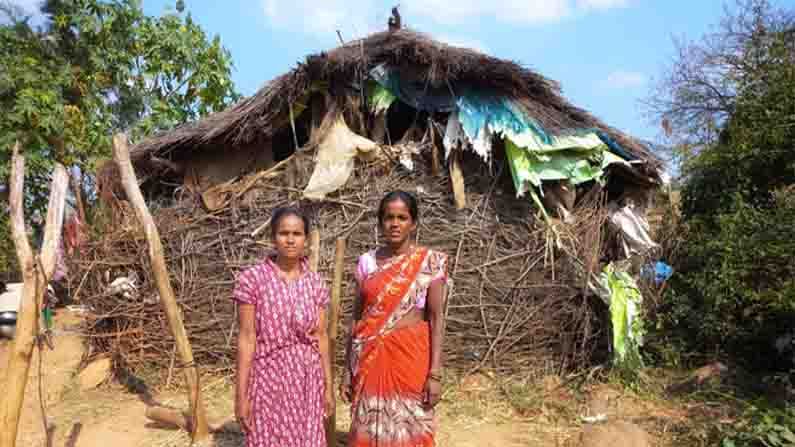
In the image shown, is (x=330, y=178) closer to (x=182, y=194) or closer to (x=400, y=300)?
(x=182, y=194)

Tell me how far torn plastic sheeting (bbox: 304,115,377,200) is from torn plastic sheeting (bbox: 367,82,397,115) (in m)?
0.33

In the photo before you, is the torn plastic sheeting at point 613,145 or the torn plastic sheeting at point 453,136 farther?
the torn plastic sheeting at point 613,145

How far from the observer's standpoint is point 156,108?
9367mm

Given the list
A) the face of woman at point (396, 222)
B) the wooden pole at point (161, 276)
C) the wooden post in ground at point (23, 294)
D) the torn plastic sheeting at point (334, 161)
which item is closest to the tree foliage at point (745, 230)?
the torn plastic sheeting at point (334, 161)

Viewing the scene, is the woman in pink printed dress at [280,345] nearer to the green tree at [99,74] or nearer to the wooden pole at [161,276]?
the wooden pole at [161,276]

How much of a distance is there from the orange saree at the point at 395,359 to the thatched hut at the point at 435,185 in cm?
270

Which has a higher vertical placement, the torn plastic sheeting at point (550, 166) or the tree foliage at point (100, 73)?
the tree foliage at point (100, 73)

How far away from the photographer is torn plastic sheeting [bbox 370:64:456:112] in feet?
17.0

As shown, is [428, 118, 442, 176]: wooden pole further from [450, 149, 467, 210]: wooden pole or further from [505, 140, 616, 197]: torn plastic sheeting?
[505, 140, 616, 197]: torn plastic sheeting

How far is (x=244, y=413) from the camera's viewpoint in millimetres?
2430

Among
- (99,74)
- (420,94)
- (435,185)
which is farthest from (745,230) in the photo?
(99,74)

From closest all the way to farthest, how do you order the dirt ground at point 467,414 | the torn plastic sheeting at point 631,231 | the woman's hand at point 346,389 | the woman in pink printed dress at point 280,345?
the woman in pink printed dress at point 280,345 < the woman's hand at point 346,389 < the dirt ground at point 467,414 < the torn plastic sheeting at point 631,231

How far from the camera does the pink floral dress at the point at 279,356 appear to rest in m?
2.42

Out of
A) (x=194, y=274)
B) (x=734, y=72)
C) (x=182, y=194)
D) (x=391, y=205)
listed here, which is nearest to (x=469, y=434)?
(x=391, y=205)
